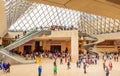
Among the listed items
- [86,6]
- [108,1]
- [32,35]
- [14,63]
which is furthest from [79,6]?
→ [32,35]

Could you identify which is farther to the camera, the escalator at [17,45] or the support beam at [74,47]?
the support beam at [74,47]

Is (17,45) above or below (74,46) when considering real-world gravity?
above

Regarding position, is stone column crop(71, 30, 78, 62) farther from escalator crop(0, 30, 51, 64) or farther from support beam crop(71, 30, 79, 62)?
escalator crop(0, 30, 51, 64)

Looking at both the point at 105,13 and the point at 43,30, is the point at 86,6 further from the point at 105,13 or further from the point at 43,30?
the point at 43,30

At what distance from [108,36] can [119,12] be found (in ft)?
133

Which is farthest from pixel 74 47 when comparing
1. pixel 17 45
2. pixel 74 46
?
pixel 17 45

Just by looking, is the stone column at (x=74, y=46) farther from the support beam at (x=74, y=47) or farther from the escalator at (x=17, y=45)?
the escalator at (x=17, y=45)

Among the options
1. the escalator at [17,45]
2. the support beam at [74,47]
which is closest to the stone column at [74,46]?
the support beam at [74,47]

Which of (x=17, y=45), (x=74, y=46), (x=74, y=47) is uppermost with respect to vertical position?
(x=17, y=45)

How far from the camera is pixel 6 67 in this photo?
2144 centimetres

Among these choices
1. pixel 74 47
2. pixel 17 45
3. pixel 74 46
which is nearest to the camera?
pixel 17 45

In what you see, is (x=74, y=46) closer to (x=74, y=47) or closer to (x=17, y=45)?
(x=74, y=47)

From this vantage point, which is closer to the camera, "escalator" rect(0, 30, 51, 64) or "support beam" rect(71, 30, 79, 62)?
"escalator" rect(0, 30, 51, 64)

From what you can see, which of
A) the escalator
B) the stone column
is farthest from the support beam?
the escalator
